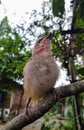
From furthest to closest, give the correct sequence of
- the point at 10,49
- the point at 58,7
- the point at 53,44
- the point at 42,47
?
the point at 10,49
the point at 53,44
the point at 58,7
the point at 42,47

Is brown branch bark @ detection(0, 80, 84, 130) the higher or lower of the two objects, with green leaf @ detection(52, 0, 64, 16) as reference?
lower

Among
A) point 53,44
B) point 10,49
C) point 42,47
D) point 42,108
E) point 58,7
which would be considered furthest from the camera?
point 10,49

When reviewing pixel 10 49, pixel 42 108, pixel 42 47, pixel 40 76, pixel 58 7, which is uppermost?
pixel 10 49

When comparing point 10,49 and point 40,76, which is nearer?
point 40,76

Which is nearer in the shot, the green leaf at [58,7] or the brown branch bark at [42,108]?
the brown branch bark at [42,108]

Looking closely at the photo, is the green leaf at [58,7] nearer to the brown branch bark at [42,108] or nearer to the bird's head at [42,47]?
the bird's head at [42,47]

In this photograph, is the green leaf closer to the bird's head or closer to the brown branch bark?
the bird's head

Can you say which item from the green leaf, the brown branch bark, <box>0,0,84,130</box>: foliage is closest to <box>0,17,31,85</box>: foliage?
<box>0,0,84,130</box>: foliage

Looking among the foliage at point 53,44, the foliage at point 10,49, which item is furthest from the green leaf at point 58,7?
Result: the foliage at point 10,49

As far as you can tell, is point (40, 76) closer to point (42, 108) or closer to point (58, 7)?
point (42, 108)

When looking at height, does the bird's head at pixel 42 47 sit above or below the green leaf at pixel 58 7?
below

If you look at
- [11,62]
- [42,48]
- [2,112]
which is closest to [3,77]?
[11,62]

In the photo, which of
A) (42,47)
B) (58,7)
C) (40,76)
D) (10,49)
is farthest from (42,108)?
(10,49)

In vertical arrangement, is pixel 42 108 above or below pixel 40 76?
below
